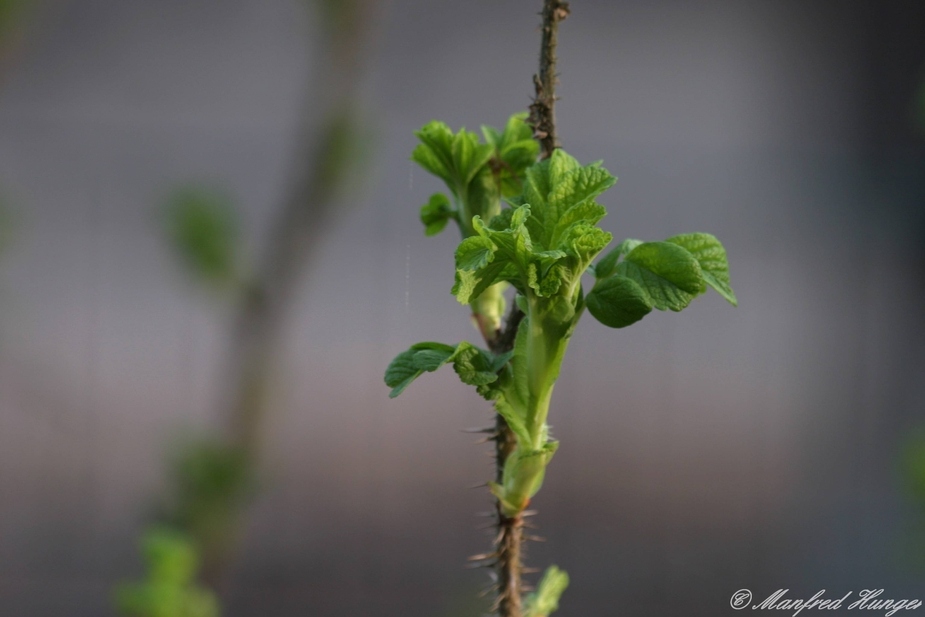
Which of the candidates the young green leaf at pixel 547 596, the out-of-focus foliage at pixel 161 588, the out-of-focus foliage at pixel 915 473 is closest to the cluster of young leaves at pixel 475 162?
the young green leaf at pixel 547 596

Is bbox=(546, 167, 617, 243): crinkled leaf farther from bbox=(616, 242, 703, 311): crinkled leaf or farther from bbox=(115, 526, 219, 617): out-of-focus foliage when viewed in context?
bbox=(115, 526, 219, 617): out-of-focus foliage

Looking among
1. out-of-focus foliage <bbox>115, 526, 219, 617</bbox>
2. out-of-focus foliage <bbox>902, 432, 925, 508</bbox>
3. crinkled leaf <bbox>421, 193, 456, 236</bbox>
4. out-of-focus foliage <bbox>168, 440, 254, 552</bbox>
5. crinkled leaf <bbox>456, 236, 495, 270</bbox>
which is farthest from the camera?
out-of-focus foliage <bbox>168, 440, 254, 552</bbox>

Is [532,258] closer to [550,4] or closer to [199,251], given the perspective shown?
[550,4]

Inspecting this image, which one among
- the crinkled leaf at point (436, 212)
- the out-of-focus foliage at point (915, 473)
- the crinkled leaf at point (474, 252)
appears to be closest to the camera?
the crinkled leaf at point (474, 252)

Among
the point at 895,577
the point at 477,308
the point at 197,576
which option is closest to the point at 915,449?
the point at 895,577

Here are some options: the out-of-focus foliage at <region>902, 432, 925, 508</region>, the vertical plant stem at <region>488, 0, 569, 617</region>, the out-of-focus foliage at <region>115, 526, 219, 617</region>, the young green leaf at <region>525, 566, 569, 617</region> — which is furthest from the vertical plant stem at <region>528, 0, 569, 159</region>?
the out-of-focus foliage at <region>902, 432, 925, 508</region>

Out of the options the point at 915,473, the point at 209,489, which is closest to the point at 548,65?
the point at 915,473

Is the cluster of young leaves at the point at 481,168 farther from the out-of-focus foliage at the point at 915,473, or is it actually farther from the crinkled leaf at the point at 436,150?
the out-of-focus foliage at the point at 915,473
